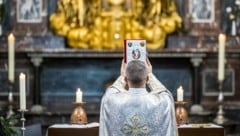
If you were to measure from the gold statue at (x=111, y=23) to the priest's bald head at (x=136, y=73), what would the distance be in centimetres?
556

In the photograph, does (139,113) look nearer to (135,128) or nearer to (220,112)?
(135,128)

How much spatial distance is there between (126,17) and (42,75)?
1429 mm

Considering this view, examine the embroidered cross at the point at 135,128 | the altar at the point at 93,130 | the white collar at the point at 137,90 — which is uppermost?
the white collar at the point at 137,90

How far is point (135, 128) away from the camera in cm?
509

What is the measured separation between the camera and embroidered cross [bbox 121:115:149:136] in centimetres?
509

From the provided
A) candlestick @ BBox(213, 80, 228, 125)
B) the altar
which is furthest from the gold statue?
the altar

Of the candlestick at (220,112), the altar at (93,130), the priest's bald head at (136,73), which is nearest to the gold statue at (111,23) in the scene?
the candlestick at (220,112)

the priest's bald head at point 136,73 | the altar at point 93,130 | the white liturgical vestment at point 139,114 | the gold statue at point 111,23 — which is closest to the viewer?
the priest's bald head at point 136,73

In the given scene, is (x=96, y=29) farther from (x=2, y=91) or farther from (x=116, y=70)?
(x=2, y=91)

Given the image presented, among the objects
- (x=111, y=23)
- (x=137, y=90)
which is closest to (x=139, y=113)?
(x=137, y=90)

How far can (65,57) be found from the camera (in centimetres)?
1052

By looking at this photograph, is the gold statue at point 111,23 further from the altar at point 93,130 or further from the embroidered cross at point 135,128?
the embroidered cross at point 135,128

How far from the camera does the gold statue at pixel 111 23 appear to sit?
416 inches

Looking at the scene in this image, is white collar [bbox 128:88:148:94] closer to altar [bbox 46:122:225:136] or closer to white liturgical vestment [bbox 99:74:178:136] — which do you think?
white liturgical vestment [bbox 99:74:178:136]
